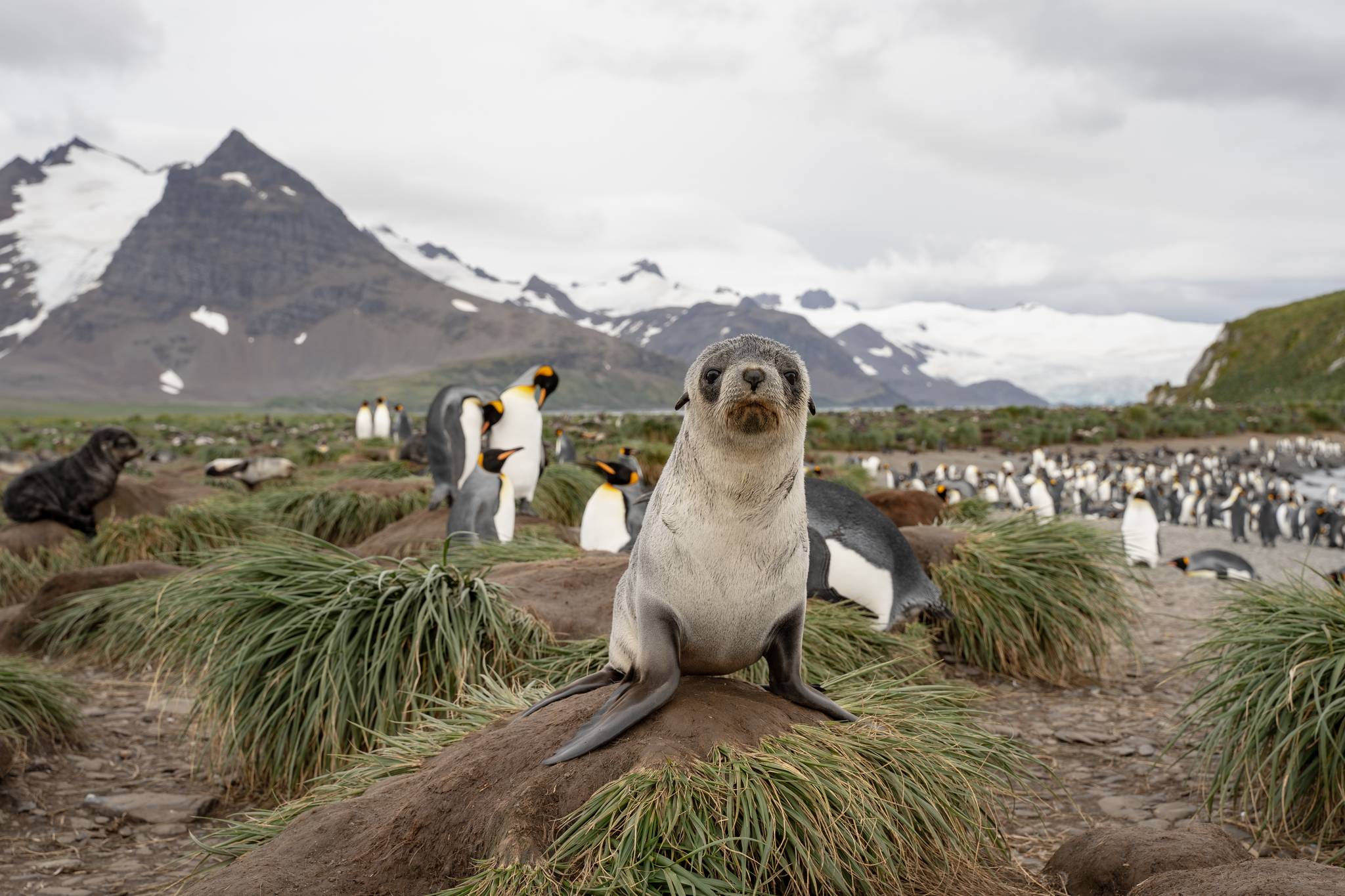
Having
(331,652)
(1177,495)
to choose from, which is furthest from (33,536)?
(1177,495)

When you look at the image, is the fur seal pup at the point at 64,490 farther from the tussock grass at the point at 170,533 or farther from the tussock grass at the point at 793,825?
the tussock grass at the point at 793,825

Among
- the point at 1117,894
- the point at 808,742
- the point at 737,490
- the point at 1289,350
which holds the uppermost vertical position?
the point at 1289,350

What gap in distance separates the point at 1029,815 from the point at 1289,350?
7786 cm

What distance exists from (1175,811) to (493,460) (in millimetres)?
5745

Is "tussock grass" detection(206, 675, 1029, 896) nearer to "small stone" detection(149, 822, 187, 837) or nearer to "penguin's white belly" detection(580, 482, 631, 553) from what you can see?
"small stone" detection(149, 822, 187, 837)

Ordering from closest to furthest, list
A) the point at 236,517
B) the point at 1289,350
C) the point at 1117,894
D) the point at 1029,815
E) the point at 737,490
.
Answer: the point at 737,490, the point at 1117,894, the point at 1029,815, the point at 236,517, the point at 1289,350

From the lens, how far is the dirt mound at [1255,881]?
2.62m

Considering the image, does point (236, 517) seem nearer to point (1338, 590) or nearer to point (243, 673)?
point (243, 673)

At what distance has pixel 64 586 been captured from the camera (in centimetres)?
809

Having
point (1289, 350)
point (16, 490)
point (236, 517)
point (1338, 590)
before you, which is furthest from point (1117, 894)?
point (1289, 350)

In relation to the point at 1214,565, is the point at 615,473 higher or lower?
higher

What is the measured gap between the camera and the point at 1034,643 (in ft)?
23.0

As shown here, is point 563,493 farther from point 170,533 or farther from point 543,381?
point 170,533

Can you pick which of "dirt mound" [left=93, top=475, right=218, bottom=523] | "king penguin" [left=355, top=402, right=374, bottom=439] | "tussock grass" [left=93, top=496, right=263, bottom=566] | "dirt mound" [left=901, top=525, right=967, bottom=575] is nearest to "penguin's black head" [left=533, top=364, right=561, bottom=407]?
"tussock grass" [left=93, top=496, right=263, bottom=566]
